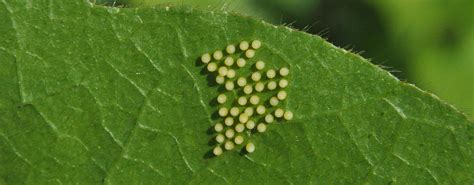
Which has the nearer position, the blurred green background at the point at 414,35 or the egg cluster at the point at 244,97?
the egg cluster at the point at 244,97

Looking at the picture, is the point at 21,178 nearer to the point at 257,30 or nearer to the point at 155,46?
the point at 155,46

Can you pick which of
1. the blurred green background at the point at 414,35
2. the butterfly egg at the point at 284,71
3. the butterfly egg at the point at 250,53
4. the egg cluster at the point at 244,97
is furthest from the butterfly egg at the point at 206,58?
the blurred green background at the point at 414,35

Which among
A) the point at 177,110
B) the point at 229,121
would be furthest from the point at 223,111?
the point at 177,110

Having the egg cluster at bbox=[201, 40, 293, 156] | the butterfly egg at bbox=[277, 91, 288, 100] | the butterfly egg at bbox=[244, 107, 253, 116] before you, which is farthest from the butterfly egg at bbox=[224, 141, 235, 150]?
the butterfly egg at bbox=[277, 91, 288, 100]

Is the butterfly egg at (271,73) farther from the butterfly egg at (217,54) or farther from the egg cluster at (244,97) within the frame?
the butterfly egg at (217,54)

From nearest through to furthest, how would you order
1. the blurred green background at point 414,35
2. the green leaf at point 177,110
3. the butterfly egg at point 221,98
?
the green leaf at point 177,110 < the butterfly egg at point 221,98 < the blurred green background at point 414,35

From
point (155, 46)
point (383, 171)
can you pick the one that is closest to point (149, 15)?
point (155, 46)

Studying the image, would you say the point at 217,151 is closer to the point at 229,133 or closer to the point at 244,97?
the point at 229,133
